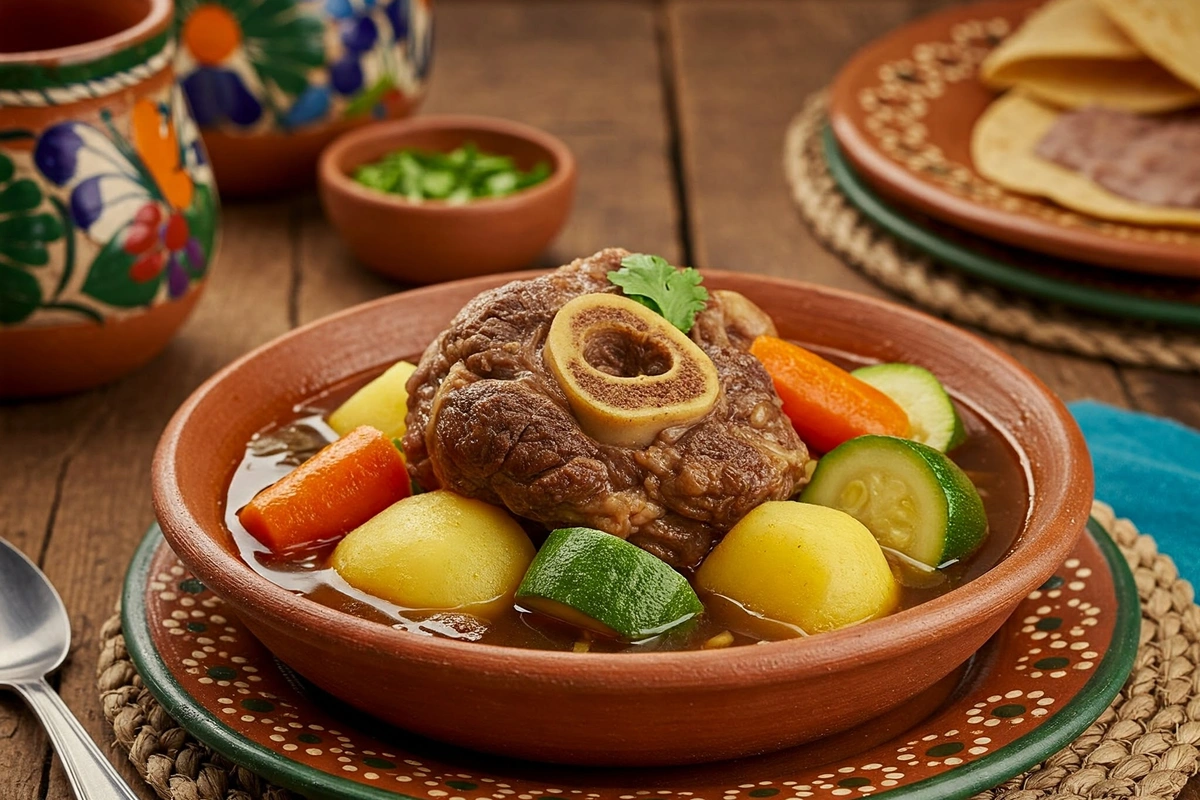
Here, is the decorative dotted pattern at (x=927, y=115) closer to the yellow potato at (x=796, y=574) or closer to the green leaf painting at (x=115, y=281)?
the yellow potato at (x=796, y=574)

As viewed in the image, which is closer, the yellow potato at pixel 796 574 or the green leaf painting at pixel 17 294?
the yellow potato at pixel 796 574

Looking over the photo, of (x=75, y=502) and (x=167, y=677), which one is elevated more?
(x=167, y=677)

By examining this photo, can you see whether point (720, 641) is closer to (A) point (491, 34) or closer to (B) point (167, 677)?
(B) point (167, 677)

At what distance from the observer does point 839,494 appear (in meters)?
2.38

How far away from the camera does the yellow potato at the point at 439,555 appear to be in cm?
215

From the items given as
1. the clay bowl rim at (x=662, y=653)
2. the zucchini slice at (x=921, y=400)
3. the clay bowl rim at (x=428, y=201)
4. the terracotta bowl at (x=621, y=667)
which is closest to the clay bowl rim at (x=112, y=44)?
the clay bowl rim at (x=428, y=201)

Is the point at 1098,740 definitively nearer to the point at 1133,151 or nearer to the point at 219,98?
the point at 1133,151

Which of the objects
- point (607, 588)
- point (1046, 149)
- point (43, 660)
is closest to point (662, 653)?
point (607, 588)

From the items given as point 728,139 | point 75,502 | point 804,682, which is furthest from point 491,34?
point 804,682

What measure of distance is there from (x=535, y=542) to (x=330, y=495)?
1.14 feet

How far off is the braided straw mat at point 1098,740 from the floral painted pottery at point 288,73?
7.12 ft

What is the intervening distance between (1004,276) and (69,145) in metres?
2.37

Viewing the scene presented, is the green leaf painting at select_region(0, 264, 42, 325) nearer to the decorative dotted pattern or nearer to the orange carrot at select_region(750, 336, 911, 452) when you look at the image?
the orange carrot at select_region(750, 336, 911, 452)

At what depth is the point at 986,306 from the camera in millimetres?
3879
